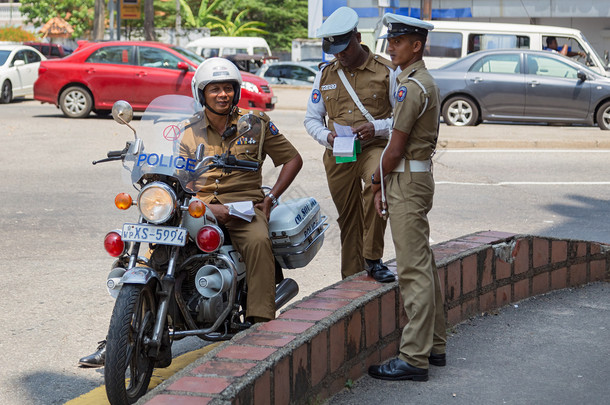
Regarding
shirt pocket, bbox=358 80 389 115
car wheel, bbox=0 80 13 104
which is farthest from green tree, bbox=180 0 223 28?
shirt pocket, bbox=358 80 389 115

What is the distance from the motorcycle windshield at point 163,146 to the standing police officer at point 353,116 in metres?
1.02

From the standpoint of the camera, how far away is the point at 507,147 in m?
14.8

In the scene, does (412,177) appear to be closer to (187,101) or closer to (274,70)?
(187,101)

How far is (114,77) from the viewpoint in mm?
17766

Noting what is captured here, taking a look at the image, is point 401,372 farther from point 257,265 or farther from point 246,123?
point 246,123

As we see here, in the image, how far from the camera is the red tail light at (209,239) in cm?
416

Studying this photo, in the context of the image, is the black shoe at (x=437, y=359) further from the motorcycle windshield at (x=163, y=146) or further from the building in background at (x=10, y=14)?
the building in background at (x=10, y=14)

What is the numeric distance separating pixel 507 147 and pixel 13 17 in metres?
58.0

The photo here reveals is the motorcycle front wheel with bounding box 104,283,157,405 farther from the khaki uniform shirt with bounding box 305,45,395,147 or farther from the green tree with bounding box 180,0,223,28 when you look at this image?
the green tree with bounding box 180,0,223,28

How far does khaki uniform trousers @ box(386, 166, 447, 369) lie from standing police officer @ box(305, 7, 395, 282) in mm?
741

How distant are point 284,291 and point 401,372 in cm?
86

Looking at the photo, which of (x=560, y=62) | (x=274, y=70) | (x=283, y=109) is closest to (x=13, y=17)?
(x=274, y=70)

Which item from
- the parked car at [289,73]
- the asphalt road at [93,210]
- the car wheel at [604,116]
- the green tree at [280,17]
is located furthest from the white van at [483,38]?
the green tree at [280,17]

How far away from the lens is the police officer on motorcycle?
4.49 m
